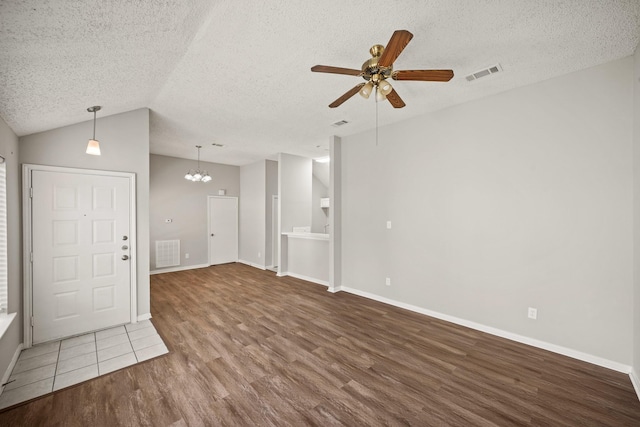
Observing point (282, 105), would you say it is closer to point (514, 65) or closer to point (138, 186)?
point (138, 186)

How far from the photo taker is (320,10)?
1.81 meters

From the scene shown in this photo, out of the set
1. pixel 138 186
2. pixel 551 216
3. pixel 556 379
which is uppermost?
pixel 138 186

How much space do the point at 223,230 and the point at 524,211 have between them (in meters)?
6.82

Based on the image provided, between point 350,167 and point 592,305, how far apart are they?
3.57 m

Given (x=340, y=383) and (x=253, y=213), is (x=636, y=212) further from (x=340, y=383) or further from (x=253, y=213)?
(x=253, y=213)

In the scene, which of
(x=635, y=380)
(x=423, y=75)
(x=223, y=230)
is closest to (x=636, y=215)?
(x=635, y=380)

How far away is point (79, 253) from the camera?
3129mm

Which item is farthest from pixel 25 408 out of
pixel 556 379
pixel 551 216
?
pixel 551 216

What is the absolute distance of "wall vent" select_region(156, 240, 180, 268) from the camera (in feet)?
20.6

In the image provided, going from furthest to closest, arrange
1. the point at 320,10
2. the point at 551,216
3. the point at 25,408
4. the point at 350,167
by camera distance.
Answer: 1. the point at 350,167
2. the point at 551,216
3. the point at 25,408
4. the point at 320,10

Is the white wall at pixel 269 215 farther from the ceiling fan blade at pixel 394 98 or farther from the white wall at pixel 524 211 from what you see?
the ceiling fan blade at pixel 394 98

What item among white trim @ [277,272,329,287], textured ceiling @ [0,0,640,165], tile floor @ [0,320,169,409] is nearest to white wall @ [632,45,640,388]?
textured ceiling @ [0,0,640,165]

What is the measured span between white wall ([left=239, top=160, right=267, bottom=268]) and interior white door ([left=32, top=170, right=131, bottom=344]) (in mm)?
3599

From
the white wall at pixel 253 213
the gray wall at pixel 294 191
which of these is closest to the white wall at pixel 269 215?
the white wall at pixel 253 213
